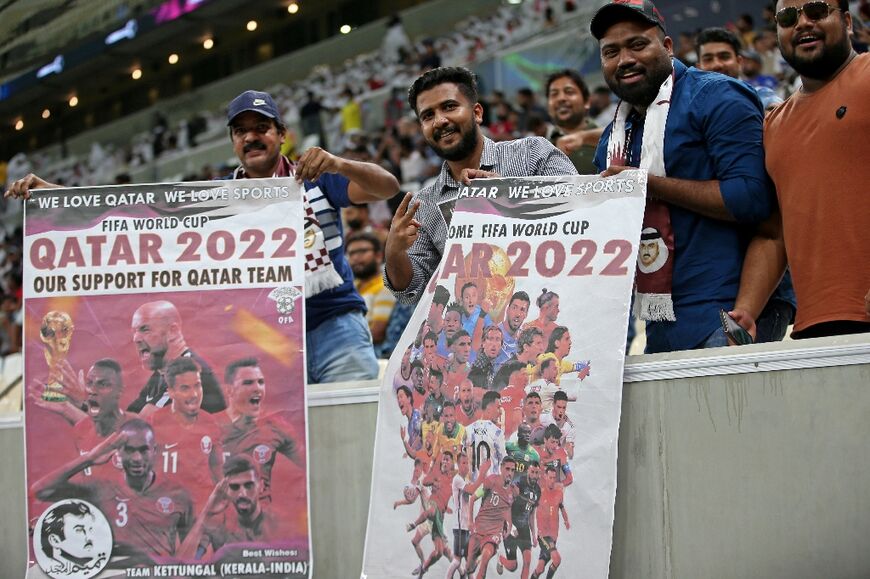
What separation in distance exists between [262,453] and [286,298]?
474 mm

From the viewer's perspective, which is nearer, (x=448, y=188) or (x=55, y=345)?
(x=55, y=345)

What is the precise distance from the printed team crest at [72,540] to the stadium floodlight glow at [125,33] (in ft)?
67.8

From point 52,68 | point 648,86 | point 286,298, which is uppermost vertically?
point 52,68

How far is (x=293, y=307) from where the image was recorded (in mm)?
3715

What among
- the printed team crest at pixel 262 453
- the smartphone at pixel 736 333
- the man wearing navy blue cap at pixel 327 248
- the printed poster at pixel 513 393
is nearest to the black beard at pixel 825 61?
the printed poster at pixel 513 393

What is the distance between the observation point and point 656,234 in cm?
350

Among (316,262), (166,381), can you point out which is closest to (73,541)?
(166,381)

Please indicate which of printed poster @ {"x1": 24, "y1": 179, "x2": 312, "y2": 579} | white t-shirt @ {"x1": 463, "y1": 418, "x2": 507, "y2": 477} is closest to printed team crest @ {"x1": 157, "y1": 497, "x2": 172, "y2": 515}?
printed poster @ {"x1": 24, "y1": 179, "x2": 312, "y2": 579}

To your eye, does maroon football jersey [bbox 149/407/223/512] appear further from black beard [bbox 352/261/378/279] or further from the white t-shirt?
black beard [bbox 352/261/378/279]

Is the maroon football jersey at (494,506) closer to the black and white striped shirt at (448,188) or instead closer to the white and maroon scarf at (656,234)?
the white and maroon scarf at (656,234)

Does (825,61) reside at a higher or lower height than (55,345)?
higher

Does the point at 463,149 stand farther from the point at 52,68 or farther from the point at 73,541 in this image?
the point at 52,68

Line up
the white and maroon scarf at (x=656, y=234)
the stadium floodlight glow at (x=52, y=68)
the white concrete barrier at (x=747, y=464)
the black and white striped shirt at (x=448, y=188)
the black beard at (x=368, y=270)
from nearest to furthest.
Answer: the white concrete barrier at (x=747, y=464), the white and maroon scarf at (x=656, y=234), the black and white striped shirt at (x=448, y=188), the black beard at (x=368, y=270), the stadium floodlight glow at (x=52, y=68)

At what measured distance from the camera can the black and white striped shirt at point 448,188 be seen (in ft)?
12.7
